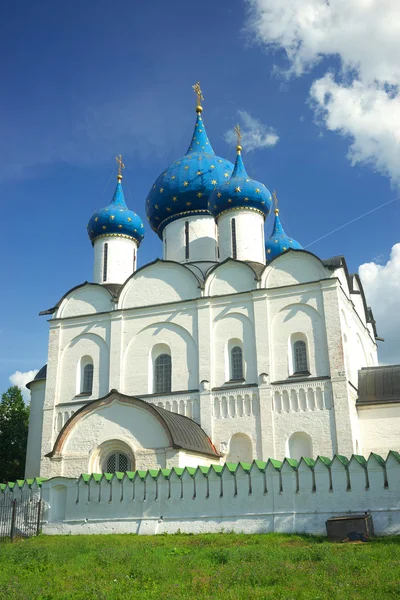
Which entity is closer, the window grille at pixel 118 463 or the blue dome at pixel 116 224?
the window grille at pixel 118 463

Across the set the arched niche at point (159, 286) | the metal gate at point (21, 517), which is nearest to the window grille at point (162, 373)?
the arched niche at point (159, 286)

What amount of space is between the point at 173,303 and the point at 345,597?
12.1 metres

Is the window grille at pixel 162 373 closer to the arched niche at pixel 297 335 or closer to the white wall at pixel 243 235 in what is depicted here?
the arched niche at pixel 297 335

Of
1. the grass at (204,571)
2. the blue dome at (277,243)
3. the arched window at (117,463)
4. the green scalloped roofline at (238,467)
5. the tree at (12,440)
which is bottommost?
the grass at (204,571)

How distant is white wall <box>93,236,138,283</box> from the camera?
2022 cm

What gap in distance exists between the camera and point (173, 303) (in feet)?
56.9

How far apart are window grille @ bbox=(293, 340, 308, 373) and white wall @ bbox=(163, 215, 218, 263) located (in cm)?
509

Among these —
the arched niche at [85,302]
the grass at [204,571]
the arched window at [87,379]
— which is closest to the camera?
the grass at [204,571]

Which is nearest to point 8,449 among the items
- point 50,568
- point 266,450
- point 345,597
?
point 266,450

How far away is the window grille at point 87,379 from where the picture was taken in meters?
17.8

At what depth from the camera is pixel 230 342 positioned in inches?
653

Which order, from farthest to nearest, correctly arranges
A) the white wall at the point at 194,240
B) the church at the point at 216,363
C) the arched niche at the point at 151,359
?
the white wall at the point at 194,240 → the arched niche at the point at 151,359 → the church at the point at 216,363

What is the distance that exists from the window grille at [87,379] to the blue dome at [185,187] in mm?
5899

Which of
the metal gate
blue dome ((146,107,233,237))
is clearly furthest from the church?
the metal gate
